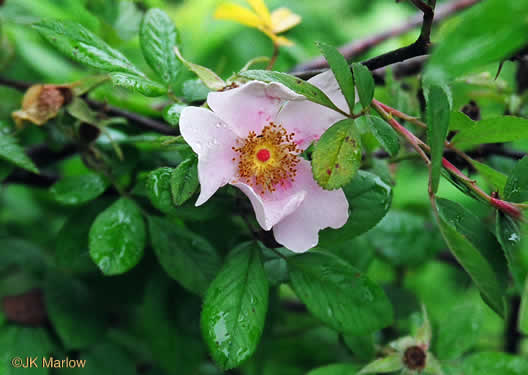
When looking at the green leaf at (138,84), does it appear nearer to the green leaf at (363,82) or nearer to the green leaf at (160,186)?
the green leaf at (160,186)

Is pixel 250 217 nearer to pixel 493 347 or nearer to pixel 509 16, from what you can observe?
pixel 509 16

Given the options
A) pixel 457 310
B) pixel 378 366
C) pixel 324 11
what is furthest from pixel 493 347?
pixel 324 11

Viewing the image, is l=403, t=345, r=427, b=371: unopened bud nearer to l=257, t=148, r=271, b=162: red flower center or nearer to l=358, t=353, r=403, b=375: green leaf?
l=358, t=353, r=403, b=375: green leaf

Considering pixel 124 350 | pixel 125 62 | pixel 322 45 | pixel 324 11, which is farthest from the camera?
pixel 324 11

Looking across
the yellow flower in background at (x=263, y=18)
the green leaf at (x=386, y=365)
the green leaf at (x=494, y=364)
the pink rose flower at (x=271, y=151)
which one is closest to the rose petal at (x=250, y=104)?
the pink rose flower at (x=271, y=151)

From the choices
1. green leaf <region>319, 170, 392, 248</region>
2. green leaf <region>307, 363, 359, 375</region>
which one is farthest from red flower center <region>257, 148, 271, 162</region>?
green leaf <region>307, 363, 359, 375</region>

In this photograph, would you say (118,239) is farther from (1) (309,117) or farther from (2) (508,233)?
(2) (508,233)

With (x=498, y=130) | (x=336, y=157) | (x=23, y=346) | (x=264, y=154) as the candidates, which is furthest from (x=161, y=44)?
(x=23, y=346)
